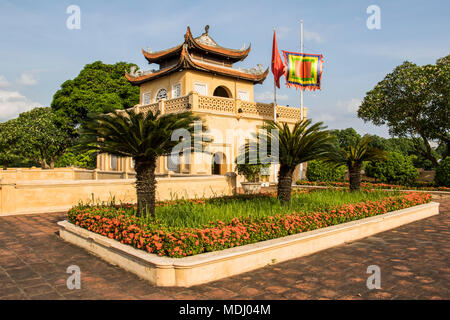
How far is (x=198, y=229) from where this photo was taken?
227 inches

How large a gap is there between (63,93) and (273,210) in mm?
40335

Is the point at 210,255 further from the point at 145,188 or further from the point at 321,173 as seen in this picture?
the point at 321,173

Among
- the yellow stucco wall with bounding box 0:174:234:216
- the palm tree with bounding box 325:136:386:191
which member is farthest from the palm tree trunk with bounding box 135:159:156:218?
the palm tree with bounding box 325:136:386:191

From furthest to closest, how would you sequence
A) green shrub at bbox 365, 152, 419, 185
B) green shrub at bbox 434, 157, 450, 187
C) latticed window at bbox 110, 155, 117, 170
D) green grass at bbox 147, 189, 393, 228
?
latticed window at bbox 110, 155, 117, 170
green shrub at bbox 365, 152, 419, 185
green shrub at bbox 434, 157, 450, 187
green grass at bbox 147, 189, 393, 228

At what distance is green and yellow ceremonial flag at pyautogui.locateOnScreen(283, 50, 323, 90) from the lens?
2309cm

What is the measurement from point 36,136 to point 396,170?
3714 cm

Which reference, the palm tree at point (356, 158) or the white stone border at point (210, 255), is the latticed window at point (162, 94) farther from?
the white stone border at point (210, 255)

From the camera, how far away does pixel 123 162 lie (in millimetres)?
26641

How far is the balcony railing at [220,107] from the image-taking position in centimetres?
2106

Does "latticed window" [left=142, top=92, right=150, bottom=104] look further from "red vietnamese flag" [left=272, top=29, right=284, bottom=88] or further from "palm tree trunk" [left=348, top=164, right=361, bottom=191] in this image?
"palm tree trunk" [left=348, top=164, right=361, bottom=191]

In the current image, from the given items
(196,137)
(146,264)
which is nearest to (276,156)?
(196,137)

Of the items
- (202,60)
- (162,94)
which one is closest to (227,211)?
(202,60)

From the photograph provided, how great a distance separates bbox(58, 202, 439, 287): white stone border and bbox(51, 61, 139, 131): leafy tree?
110 feet

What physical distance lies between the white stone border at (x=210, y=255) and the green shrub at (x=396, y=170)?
1466 centimetres
